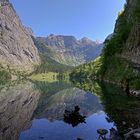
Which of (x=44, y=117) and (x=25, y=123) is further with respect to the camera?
(x=44, y=117)

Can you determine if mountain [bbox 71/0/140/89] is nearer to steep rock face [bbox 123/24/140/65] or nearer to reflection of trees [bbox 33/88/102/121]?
steep rock face [bbox 123/24/140/65]

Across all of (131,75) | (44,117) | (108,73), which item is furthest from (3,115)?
(108,73)

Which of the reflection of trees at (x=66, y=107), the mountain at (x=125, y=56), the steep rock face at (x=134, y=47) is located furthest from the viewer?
the steep rock face at (x=134, y=47)

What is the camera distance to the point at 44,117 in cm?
6444

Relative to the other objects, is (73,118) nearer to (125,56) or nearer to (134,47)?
(134,47)

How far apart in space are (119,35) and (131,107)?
97884 mm

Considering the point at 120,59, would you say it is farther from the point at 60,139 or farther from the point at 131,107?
the point at 60,139

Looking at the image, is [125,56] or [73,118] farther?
[125,56]

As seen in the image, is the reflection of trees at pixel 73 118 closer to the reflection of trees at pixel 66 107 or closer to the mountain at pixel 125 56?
the reflection of trees at pixel 66 107

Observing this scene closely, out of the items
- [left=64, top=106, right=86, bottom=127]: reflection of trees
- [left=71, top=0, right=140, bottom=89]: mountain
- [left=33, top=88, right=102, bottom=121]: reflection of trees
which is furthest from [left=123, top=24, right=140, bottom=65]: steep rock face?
[left=64, top=106, right=86, bottom=127]: reflection of trees

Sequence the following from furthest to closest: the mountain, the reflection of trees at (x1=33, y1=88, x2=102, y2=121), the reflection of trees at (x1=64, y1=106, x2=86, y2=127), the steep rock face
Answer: the steep rock face, the mountain, the reflection of trees at (x1=33, y1=88, x2=102, y2=121), the reflection of trees at (x1=64, y1=106, x2=86, y2=127)

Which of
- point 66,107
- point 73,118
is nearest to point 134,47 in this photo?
point 66,107

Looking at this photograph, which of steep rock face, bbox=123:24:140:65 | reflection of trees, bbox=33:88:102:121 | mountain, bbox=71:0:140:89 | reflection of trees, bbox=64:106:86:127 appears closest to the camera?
reflection of trees, bbox=64:106:86:127

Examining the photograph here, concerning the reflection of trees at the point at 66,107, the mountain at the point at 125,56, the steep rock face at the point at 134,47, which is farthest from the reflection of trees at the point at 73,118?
the steep rock face at the point at 134,47
